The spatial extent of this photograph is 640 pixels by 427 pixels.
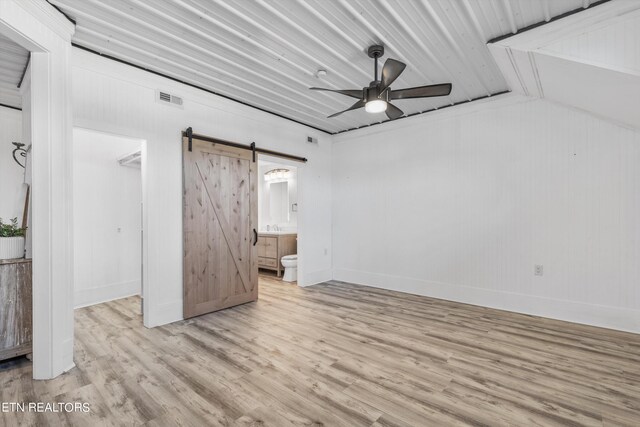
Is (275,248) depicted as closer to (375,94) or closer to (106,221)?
(106,221)

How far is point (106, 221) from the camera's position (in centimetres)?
449

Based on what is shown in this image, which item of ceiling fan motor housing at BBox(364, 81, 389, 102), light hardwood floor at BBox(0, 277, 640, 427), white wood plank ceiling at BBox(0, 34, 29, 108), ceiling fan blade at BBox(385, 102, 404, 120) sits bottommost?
light hardwood floor at BBox(0, 277, 640, 427)

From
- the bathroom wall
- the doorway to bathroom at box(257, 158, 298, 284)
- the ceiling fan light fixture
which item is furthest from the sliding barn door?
the bathroom wall

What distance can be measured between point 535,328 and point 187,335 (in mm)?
3853

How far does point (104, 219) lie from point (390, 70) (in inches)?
178

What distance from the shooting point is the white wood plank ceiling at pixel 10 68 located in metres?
2.68

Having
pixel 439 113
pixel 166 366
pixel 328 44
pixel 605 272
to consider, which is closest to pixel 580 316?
pixel 605 272

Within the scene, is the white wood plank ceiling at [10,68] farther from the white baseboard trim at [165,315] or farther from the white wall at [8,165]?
the white baseboard trim at [165,315]

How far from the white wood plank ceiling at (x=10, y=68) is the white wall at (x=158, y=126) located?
0.45 m

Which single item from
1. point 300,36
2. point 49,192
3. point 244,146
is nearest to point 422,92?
point 300,36

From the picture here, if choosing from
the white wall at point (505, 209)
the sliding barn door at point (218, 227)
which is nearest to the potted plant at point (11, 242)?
the sliding barn door at point (218, 227)

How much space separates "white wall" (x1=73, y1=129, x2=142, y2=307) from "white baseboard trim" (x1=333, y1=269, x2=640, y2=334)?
4022 millimetres

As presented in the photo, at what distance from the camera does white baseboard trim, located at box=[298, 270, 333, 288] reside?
5346 mm

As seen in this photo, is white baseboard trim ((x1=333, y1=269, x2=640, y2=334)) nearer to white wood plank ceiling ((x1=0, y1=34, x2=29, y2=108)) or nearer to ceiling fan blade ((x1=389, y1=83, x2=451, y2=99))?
ceiling fan blade ((x1=389, y1=83, x2=451, y2=99))
